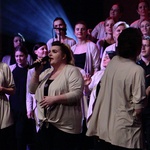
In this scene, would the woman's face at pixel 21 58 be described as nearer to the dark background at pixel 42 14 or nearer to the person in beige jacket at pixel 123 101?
the dark background at pixel 42 14

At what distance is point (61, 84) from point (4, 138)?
0.81 m

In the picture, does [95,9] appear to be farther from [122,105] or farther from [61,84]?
[122,105]

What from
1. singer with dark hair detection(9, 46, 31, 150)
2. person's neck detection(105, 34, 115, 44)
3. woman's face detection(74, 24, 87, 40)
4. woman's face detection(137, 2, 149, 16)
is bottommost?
singer with dark hair detection(9, 46, 31, 150)

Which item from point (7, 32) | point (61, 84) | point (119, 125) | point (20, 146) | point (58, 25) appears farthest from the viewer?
point (7, 32)

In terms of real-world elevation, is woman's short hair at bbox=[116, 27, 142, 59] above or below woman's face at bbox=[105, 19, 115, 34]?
below

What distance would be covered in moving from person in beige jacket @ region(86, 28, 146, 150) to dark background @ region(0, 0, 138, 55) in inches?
158

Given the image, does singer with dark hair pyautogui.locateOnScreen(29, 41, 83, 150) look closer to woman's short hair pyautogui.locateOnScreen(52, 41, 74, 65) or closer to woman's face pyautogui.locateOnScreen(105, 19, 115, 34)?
woman's short hair pyautogui.locateOnScreen(52, 41, 74, 65)

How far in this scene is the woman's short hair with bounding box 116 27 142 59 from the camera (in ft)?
7.70

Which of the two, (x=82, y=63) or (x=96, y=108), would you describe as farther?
(x=82, y=63)

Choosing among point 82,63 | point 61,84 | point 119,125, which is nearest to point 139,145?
point 119,125

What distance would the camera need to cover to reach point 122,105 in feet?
7.59

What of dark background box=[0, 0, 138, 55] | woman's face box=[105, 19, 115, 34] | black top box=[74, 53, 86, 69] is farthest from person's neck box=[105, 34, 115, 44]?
dark background box=[0, 0, 138, 55]

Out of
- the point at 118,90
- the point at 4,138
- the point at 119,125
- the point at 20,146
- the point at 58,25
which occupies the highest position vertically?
the point at 58,25

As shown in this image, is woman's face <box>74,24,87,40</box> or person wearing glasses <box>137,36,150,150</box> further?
woman's face <box>74,24,87,40</box>
